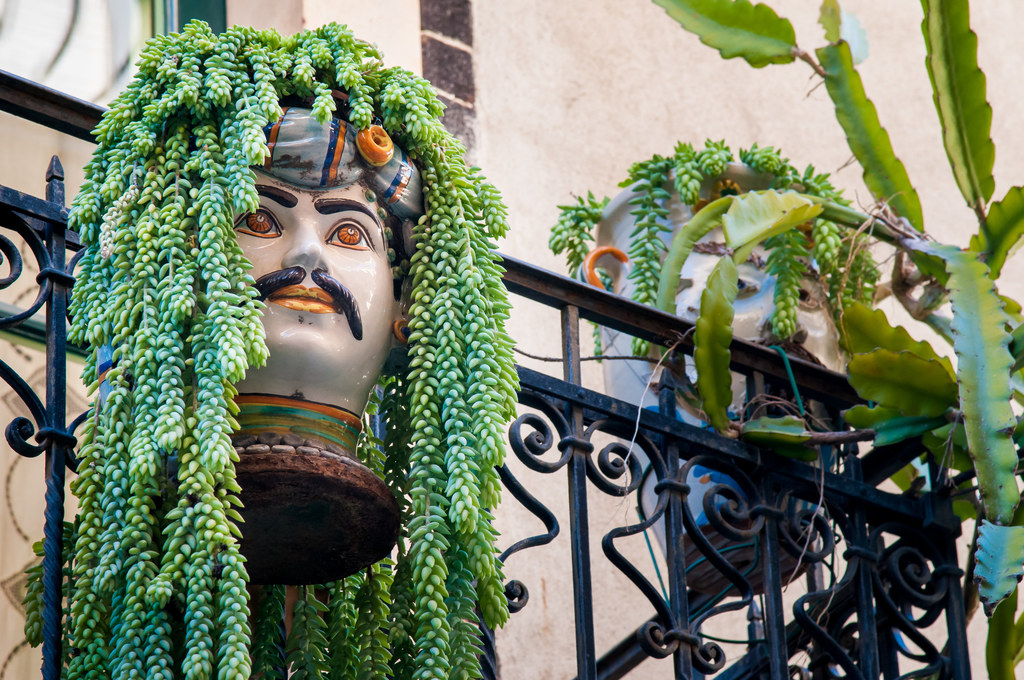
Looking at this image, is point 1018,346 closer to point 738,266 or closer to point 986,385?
point 986,385

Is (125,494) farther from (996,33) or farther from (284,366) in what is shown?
(996,33)

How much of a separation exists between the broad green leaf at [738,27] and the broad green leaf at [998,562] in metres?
1.09

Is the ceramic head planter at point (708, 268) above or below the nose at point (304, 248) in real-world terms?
above

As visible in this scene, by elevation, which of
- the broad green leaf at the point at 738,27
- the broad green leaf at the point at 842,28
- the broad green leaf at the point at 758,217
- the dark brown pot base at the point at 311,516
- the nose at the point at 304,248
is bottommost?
the dark brown pot base at the point at 311,516

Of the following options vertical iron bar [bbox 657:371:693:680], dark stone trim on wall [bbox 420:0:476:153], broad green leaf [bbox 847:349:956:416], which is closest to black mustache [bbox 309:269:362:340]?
vertical iron bar [bbox 657:371:693:680]

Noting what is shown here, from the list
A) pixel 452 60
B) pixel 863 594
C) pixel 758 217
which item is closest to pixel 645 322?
pixel 758 217

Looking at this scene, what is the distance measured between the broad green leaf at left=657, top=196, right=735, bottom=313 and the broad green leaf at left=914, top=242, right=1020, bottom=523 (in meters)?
0.45

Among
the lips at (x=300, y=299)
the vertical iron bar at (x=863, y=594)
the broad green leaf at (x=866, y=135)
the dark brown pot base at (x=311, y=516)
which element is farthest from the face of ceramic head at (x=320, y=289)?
the broad green leaf at (x=866, y=135)

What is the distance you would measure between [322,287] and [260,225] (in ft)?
0.41

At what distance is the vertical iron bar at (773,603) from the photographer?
8.95 feet

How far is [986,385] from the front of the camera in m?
2.72

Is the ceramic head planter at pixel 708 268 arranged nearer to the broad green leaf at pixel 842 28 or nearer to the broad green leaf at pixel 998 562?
the broad green leaf at pixel 842 28

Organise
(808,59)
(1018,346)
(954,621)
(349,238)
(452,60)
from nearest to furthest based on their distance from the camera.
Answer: (349,238)
(1018,346)
(954,621)
(808,59)
(452,60)

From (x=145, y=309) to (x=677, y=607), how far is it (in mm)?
1076
